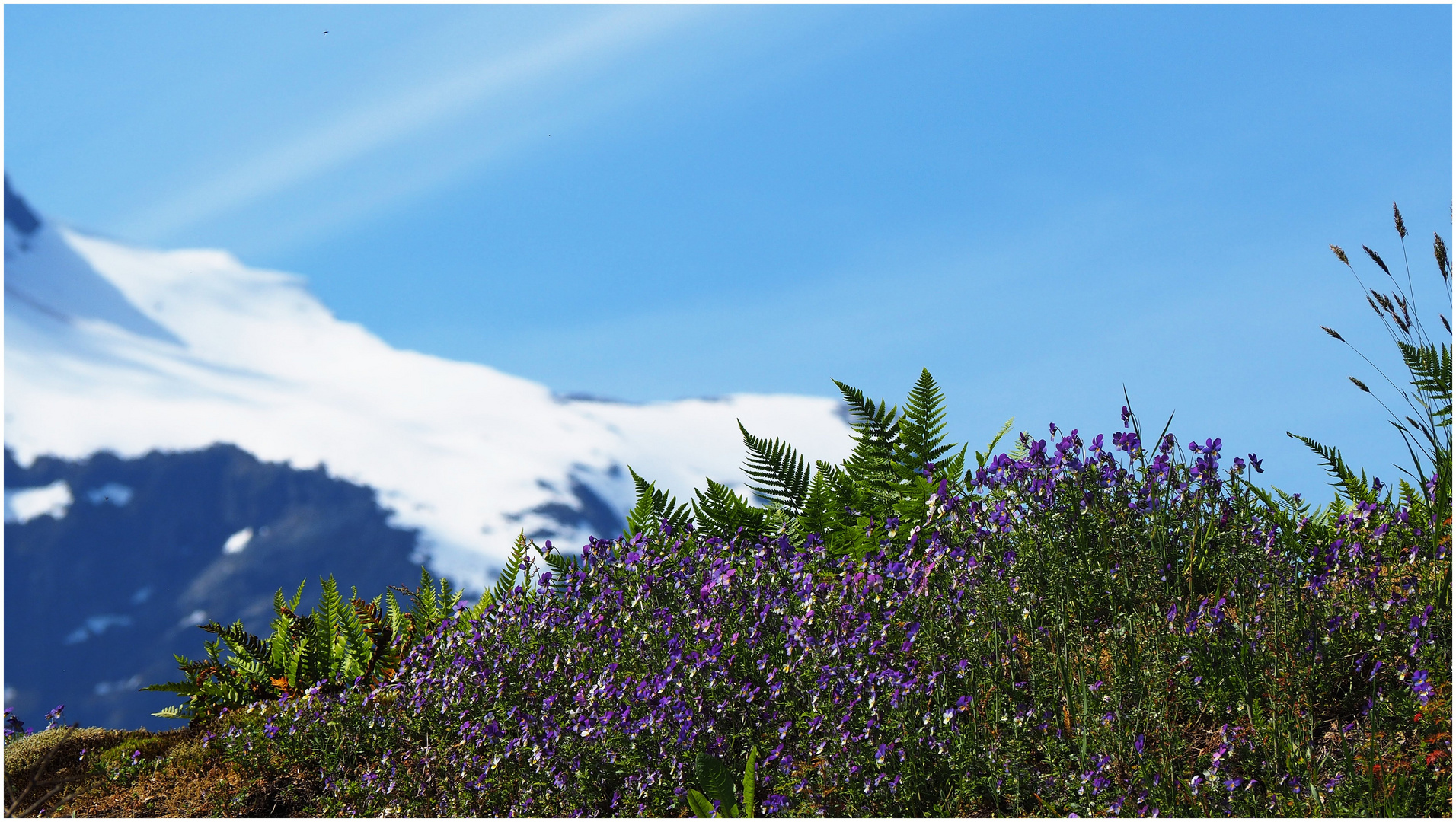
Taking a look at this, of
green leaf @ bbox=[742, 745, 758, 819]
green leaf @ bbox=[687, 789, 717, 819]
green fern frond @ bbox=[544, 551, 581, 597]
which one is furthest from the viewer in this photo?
green fern frond @ bbox=[544, 551, 581, 597]

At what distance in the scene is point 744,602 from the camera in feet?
12.9

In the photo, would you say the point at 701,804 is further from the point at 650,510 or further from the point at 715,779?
the point at 650,510

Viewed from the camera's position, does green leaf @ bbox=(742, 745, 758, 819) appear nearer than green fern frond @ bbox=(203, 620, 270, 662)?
Yes

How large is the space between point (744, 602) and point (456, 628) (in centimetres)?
168

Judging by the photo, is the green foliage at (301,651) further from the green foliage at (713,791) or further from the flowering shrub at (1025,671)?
the green foliage at (713,791)

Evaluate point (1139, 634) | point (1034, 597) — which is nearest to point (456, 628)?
point (1034, 597)

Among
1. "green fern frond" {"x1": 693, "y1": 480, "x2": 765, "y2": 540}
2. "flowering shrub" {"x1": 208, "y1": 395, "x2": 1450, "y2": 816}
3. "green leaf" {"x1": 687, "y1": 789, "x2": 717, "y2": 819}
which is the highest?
"green fern frond" {"x1": 693, "y1": 480, "x2": 765, "y2": 540}

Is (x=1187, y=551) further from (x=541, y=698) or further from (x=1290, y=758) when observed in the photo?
(x=541, y=698)

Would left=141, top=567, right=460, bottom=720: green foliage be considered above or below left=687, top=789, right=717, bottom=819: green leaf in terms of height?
above

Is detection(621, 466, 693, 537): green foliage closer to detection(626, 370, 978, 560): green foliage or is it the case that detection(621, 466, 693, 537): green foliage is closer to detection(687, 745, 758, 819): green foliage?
detection(626, 370, 978, 560): green foliage

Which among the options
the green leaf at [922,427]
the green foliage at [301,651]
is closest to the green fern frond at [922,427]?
the green leaf at [922,427]

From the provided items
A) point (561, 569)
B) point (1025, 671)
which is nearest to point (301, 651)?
point (561, 569)

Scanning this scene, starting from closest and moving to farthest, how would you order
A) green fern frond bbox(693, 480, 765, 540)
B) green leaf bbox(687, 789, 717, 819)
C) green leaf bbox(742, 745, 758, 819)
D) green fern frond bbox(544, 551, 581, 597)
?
green leaf bbox(742, 745, 758, 819) → green leaf bbox(687, 789, 717, 819) → green fern frond bbox(544, 551, 581, 597) → green fern frond bbox(693, 480, 765, 540)

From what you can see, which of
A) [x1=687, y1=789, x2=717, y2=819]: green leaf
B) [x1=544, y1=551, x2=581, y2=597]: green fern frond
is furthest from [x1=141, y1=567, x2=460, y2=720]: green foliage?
[x1=687, y1=789, x2=717, y2=819]: green leaf
